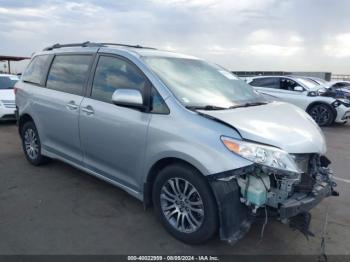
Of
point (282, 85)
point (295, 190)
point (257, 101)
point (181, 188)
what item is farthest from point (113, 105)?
point (282, 85)

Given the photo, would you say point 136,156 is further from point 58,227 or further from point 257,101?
point 257,101

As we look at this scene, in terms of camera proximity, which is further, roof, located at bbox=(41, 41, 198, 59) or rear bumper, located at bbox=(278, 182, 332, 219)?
roof, located at bbox=(41, 41, 198, 59)

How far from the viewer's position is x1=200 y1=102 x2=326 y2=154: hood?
10.0 feet

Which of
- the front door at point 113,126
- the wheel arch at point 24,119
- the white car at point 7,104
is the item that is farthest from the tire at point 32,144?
the white car at point 7,104

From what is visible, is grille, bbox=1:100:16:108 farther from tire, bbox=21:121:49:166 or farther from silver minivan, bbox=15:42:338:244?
silver minivan, bbox=15:42:338:244

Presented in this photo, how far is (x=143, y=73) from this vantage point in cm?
370

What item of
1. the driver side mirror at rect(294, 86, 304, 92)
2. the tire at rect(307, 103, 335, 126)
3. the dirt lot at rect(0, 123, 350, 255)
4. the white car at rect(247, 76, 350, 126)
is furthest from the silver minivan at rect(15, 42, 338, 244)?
the driver side mirror at rect(294, 86, 304, 92)

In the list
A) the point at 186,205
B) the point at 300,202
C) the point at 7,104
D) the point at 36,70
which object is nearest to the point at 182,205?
the point at 186,205

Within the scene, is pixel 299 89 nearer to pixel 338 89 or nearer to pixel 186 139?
pixel 338 89

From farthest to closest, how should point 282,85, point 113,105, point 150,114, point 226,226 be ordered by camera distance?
point 282,85, point 113,105, point 150,114, point 226,226

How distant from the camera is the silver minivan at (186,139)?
2.95 metres

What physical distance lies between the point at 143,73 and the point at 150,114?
483mm

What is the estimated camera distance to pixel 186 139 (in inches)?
125

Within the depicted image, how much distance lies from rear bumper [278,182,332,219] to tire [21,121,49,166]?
12.5 feet
